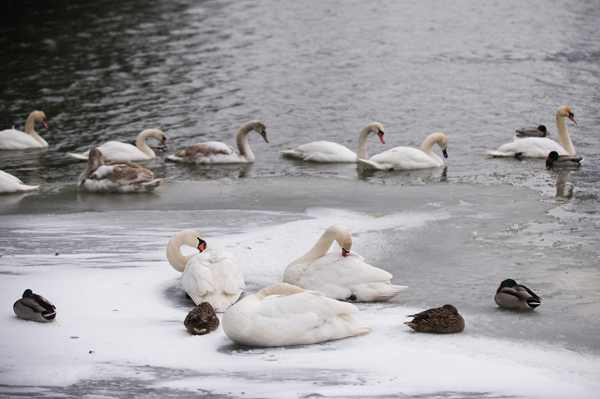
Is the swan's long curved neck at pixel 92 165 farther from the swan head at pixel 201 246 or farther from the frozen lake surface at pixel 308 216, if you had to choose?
the swan head at pixel 201 246

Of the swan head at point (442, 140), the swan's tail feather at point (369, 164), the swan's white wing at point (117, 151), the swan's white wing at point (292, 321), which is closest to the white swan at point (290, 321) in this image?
the swan's white wing at point (292, 321)

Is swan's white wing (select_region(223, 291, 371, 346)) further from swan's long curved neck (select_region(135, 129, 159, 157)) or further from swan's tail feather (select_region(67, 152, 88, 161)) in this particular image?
swan's long curved neck (select_region(135, 129, 159, 157))

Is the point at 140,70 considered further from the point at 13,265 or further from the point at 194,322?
the point at 194,322

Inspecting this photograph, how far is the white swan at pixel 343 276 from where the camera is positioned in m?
6.74

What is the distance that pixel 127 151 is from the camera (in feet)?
50.5

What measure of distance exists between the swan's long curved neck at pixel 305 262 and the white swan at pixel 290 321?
1.17m

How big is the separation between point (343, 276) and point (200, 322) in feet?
5.16

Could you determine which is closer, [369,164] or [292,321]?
[292,321]

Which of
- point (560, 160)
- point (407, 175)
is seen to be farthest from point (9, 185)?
point (560, 160)

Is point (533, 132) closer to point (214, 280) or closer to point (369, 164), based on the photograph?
point (369, 164)

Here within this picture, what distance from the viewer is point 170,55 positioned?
1110 inches

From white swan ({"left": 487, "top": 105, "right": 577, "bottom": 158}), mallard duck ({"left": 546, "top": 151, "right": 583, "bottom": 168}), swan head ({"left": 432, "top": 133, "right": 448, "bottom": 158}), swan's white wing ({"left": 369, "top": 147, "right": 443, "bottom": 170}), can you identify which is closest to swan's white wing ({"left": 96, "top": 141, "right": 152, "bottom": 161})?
swan's white wing ({"left": 369, "top": 147, "right": 443, "bottom": 170})

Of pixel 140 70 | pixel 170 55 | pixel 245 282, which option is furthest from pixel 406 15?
pixel 245 282

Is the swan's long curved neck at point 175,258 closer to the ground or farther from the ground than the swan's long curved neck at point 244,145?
closer to the ground
